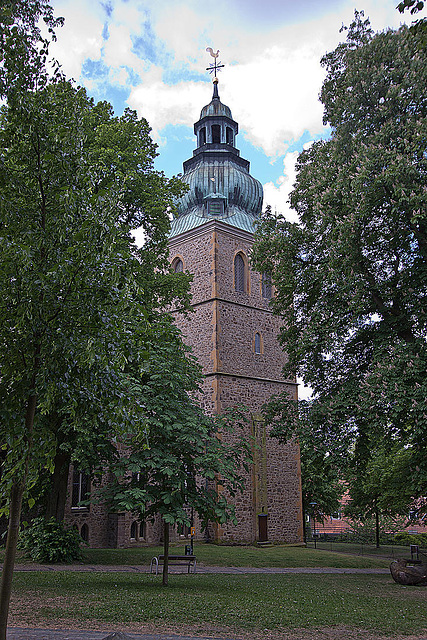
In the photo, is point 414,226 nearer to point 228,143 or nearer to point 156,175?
point 156,175

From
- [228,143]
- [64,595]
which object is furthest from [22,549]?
[228,143]

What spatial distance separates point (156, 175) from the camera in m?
20.4

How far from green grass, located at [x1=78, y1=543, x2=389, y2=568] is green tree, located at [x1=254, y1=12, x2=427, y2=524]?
6423 millimetres

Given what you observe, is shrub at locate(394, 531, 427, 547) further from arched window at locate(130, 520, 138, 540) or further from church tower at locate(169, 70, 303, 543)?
arched window at locate(130, 520, 138, 540)

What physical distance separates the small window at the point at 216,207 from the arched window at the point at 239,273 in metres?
2.96

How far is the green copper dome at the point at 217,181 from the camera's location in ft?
112

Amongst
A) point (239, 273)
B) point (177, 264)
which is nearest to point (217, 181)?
point (177, 264)

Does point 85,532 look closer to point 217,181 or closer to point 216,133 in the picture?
point 217,181

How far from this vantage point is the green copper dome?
1347 inches

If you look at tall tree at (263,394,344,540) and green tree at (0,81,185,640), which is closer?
green tree at (0,81,185,640)

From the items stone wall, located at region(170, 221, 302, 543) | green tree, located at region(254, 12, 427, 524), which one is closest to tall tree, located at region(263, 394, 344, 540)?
green tree, located at region(254, 12, 427, 524)

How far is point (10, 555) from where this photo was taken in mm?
5789

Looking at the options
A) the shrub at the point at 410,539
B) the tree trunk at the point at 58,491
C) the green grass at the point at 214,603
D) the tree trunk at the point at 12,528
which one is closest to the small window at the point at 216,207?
the tree trunk at the point at 58,491

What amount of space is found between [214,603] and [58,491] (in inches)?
363
